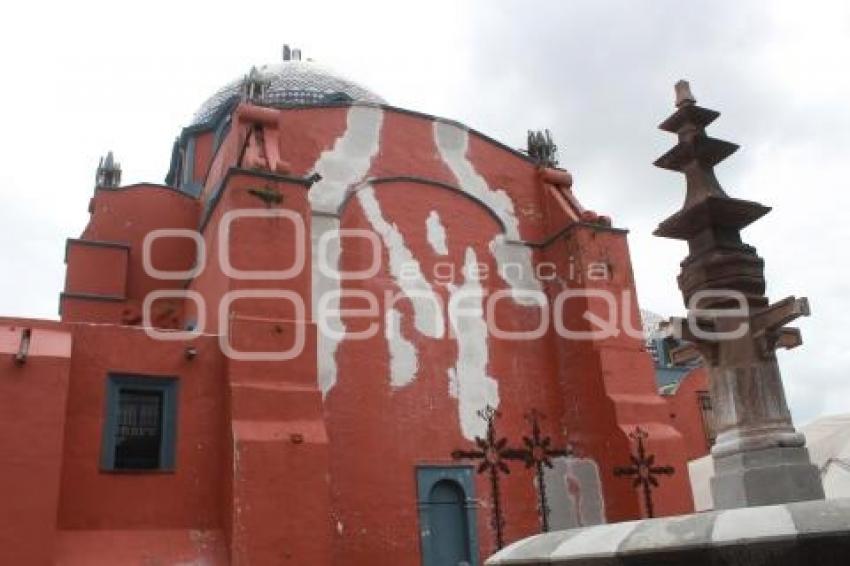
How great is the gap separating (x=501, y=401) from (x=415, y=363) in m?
1.98

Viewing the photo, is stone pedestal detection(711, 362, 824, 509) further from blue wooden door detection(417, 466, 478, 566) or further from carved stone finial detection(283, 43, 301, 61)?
carved stone finial detection(283, 43, 301, 61)

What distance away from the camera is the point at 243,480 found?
34.7 ft

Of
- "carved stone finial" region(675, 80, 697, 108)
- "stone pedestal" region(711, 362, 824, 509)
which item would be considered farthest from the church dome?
"stone pedestal" region(711, 362, 824, 509)

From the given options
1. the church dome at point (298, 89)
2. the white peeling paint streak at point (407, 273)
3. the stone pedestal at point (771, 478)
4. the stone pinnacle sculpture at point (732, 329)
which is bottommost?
Result: the stone pedestal at point (771, 478)

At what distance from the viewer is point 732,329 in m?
6.61

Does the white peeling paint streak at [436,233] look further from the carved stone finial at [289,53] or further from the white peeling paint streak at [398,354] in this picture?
the carved stone finial at [289,53]

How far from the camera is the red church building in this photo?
1047 cm

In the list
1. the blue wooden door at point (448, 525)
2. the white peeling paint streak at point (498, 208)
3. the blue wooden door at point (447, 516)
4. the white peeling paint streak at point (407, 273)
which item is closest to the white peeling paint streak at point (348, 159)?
the white peeling paint streak at point (407, 273)

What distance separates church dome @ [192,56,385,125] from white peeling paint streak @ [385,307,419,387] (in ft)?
30.8

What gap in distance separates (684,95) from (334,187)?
346 inches

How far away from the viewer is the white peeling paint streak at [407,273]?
14.9 meters

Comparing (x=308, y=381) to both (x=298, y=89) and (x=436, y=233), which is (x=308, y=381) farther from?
(x=298, y=89)

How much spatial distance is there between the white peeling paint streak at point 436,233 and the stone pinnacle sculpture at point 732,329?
848cm

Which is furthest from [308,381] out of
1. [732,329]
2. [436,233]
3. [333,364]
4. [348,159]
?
[732,329]
